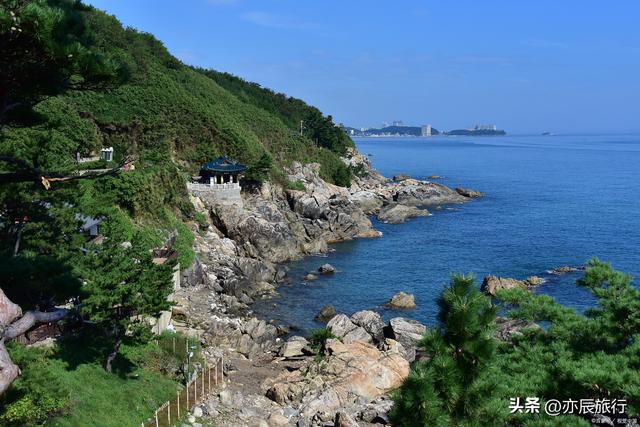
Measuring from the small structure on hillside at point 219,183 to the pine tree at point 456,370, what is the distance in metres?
40.4

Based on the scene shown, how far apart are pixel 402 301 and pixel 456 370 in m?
27.1

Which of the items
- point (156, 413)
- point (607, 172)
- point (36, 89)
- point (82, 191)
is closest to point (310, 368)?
point (156, 413)

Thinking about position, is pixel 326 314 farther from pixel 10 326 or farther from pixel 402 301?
pixel 10 326

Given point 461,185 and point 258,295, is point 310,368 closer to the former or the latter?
point 258,295

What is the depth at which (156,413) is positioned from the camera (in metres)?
18.0

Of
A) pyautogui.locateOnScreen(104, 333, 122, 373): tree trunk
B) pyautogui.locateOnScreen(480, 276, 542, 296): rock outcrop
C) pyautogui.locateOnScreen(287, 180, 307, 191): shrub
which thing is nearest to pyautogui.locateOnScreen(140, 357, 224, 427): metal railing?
pyautogui.locateOnScreen(104, 333, 122, 373): tree trunk

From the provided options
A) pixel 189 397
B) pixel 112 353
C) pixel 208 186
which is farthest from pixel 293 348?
pixel 208 186

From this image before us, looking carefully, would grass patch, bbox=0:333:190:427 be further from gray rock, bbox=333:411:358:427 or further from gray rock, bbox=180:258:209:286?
gray rock, bbox=180:258:209:286

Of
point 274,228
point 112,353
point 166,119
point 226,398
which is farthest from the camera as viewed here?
point 166,119

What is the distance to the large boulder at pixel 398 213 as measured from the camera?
213 feet

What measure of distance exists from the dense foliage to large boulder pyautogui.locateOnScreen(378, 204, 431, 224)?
168ft

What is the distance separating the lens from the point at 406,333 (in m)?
28.8

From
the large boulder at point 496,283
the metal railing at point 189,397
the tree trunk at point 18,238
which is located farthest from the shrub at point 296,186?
the tree trunk at point 18,238

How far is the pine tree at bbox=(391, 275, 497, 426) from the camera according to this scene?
9.00m
